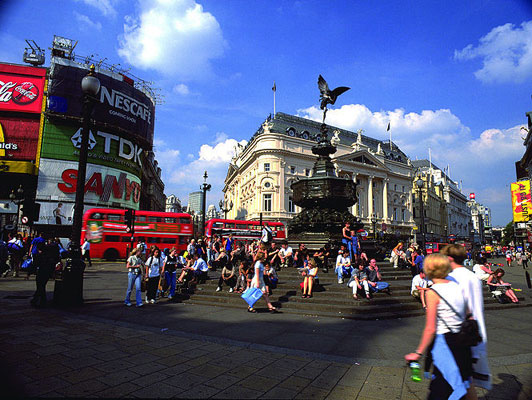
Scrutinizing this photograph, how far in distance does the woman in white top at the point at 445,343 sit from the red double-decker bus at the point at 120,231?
24.7 m

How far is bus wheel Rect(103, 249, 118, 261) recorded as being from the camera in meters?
25.6

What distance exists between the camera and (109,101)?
38562 millimetres

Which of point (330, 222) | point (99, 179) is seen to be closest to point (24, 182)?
point (99, 179)

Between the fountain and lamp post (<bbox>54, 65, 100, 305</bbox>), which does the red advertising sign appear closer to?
lamp post (<bbox>54, 65, 100, 305</bbox>)

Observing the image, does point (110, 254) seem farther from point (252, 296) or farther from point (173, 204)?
point (173, 204)

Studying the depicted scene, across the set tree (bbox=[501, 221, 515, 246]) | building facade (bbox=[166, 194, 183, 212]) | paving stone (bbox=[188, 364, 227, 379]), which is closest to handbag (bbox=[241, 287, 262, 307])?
paving stone (bbox=[188, 364, 227, 379])

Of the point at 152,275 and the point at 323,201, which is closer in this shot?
the point at 152,275

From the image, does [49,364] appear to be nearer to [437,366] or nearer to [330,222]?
[437,366]

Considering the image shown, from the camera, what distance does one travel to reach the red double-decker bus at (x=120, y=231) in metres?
24.9

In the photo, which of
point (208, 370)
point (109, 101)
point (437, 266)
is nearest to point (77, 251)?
point (208, 370)

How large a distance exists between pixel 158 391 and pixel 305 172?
55449 millimetres

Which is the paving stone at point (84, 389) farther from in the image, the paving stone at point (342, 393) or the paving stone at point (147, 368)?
the paving stone at point (342, 393)

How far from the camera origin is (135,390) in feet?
12.0

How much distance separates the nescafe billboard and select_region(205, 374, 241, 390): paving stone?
3593 cm
